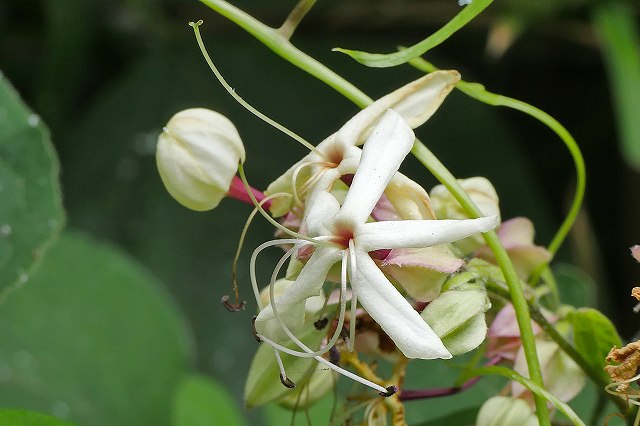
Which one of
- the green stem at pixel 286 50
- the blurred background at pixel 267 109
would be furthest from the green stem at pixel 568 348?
the blurred background at pixel 267 109

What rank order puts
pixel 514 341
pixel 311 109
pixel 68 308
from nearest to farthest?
pixel 514 341 < pixel 68 308 < pixel 311 109

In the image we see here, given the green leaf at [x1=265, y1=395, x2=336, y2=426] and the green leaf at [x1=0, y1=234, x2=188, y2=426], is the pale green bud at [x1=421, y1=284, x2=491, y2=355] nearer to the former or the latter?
the green leaf at [x1=265, y1=395, x2=336, y2=426]

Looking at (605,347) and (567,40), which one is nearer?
(605,347)

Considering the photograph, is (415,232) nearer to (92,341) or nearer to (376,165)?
(376,165)

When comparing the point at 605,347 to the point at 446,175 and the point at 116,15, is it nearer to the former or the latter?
the point at 446,175

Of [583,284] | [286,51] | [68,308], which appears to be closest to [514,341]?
[286,51]

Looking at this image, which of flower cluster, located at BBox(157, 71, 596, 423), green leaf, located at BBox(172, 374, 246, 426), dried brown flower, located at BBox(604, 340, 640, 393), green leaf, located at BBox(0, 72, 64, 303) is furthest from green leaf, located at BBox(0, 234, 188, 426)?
dried brown flower, located at BBox(604, 340, 640, 393)
